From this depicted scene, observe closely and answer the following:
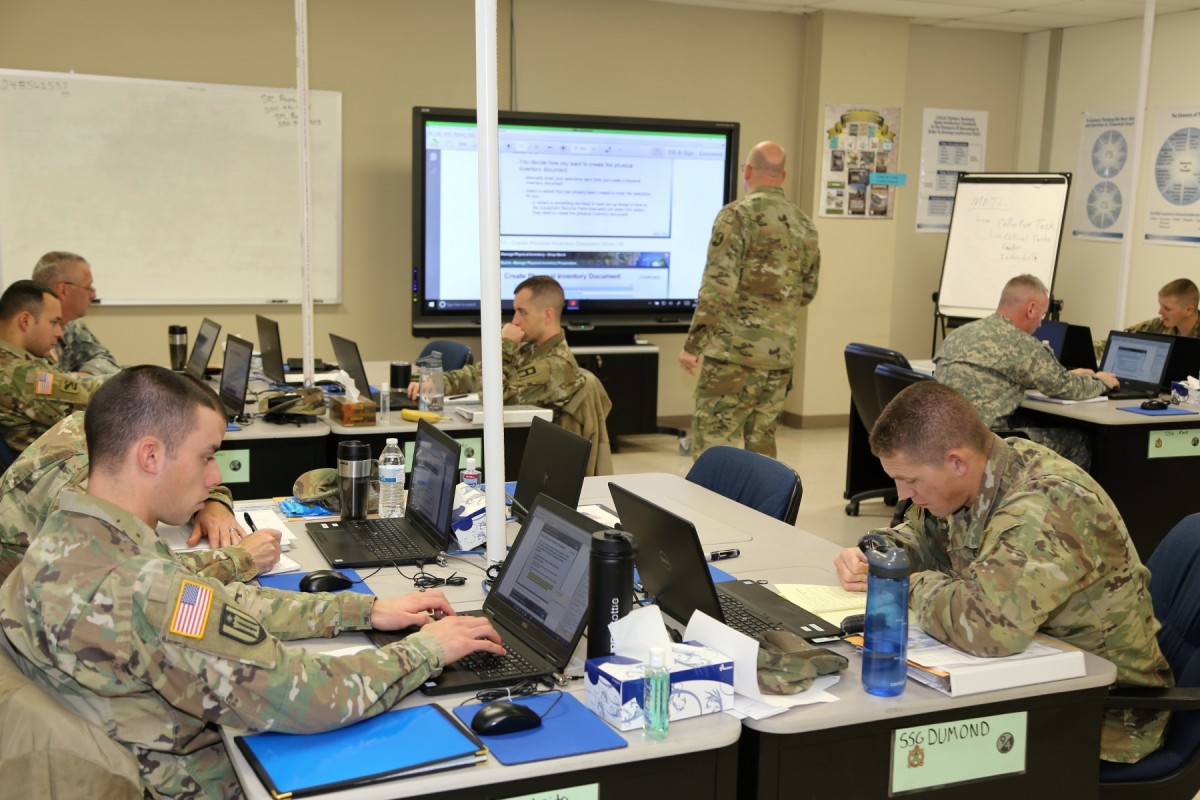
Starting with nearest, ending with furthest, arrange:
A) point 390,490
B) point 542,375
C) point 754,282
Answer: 1. point 390,490
2. point 542,375
3. point 754,282

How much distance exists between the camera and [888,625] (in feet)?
6.41

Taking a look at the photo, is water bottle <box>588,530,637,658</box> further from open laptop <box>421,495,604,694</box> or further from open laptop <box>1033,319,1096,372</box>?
open laptop <box>1033,319,1096,372</box>

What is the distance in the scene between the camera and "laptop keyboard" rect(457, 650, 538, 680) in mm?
1978

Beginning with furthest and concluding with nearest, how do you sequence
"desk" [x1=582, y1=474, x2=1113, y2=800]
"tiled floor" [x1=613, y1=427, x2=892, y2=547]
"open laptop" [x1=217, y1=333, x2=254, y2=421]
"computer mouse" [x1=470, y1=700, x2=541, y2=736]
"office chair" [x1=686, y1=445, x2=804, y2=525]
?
"tiled floor" [x1=613, y1=427, x2=892, y2=547]
"open laptop" [x1=217, y1=333, x2=254, y2=421]
"office chair" [x1=686, y1=445, x2=804, y2=525]
"desk" [x1=582, y1=474, x2=1113, y2=800]
"computer mouse" [x1=470, y1=700, x2=541, y2=736]

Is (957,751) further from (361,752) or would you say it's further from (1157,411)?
(1157,411)

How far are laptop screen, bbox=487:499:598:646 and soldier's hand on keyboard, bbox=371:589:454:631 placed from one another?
12cm

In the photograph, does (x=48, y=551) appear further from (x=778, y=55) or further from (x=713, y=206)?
(x=778, y=55)

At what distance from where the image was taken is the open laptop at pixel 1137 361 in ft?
17.5

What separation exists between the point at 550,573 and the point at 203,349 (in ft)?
12.4

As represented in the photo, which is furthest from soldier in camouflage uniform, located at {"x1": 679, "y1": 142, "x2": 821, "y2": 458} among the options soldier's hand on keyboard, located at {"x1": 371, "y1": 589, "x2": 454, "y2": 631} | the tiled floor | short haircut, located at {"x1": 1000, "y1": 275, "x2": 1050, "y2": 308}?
soldier's hand on keyboard, located at {"x1": 371, "y1": 589, "x2": 454, "y2": 631}

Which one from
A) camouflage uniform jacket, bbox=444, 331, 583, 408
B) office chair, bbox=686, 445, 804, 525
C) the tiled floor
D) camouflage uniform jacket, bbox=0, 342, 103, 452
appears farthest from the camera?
the tiled floor

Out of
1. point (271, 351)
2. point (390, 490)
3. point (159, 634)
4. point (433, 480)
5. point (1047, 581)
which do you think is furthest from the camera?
point (271, 351)

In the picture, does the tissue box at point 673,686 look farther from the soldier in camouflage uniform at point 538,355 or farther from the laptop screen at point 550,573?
the soldier in camouflage uniform at point 538,355

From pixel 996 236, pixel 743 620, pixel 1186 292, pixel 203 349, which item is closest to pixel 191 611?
pixel 743 620
